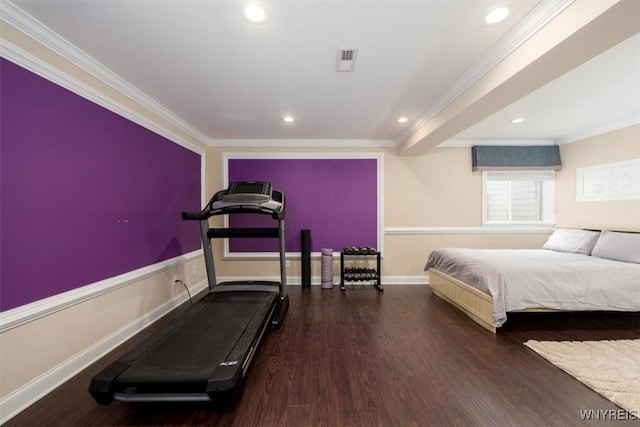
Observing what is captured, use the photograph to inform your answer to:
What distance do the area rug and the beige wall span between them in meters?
2.10

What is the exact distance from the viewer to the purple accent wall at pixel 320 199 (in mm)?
4242

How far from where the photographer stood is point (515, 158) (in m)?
4.28

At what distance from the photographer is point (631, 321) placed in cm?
275

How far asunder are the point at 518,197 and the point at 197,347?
5382mm

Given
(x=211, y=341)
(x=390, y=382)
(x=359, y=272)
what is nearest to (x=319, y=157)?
(x=359, y=272)

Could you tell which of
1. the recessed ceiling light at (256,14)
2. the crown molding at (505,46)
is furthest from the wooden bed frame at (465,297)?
the recessed ceiling light at (256,14)

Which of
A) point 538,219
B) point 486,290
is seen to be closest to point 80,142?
point 486,290

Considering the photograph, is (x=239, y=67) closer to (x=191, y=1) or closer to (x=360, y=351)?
(x=191, y=1)

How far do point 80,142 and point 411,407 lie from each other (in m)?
3.09

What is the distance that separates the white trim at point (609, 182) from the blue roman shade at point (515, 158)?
0.42 metres

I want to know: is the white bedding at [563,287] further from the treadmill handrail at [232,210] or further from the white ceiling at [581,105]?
the treadmill handrail at [232,210]

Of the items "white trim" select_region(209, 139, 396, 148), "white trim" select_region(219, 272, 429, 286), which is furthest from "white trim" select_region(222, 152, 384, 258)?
"white trim" select_region(219, 272, 429, 286)

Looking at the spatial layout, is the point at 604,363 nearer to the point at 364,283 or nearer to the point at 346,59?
the point at 364,283

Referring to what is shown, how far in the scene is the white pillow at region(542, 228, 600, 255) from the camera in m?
3.47
